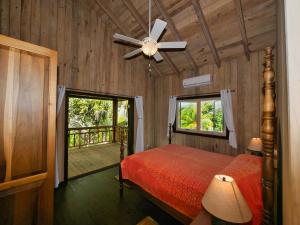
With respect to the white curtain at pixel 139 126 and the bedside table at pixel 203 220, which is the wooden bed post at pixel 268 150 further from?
the white curtain at pixel 139 126

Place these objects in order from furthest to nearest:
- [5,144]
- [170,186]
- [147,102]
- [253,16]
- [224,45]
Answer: [147,102]
[224,45]
[253,16]
[170,186]
[5,144]

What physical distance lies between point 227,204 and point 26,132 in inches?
76.0

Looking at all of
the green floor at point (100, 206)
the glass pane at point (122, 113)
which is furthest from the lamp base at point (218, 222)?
the glass pane at point (122, 113)

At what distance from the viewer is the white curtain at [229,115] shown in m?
3.46

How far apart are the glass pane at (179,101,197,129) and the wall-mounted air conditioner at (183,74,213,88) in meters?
0.59

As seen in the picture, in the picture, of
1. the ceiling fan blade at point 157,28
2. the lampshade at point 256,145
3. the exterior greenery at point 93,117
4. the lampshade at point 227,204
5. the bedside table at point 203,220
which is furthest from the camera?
the exterior greenery at point 93,117

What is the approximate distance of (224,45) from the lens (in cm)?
337

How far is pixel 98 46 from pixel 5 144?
10.4 feet

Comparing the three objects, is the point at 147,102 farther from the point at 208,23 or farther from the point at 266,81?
the point at 266,81

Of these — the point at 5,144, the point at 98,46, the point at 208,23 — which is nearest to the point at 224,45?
the point at 208,23

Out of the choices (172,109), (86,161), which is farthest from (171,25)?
(86,161)

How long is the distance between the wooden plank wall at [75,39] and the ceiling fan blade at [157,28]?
83.1 inches

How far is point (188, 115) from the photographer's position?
458 cm

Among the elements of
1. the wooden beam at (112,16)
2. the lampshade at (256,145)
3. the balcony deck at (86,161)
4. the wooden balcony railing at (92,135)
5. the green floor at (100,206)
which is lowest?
the green floor at (100,206)
